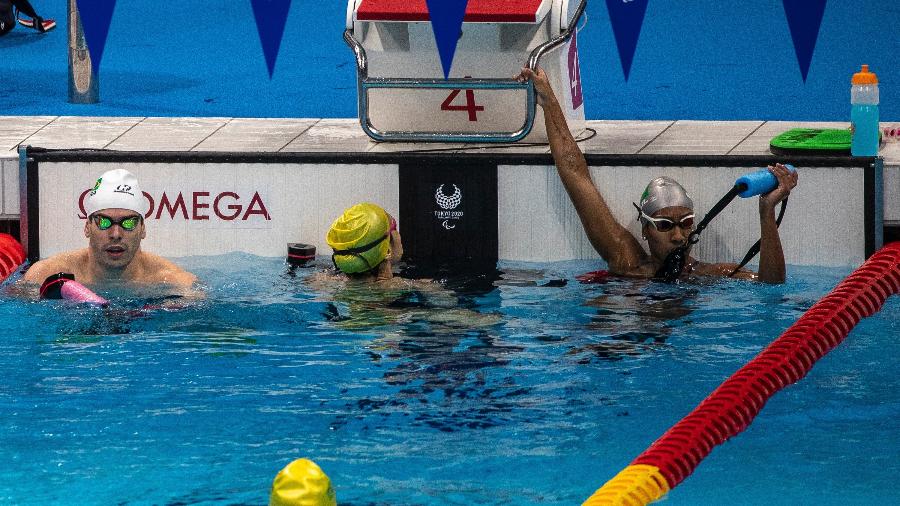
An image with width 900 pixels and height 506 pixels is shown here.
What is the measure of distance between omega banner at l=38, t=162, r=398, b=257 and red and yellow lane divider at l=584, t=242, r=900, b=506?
234cm

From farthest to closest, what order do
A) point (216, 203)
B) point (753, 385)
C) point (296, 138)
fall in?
point (296, 138), point (216, 203), point (753, 385)

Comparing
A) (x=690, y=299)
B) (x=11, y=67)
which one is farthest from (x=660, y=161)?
(x=11, y=67)

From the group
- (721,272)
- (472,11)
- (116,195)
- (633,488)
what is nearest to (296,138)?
(472,11)

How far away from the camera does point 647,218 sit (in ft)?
19.7

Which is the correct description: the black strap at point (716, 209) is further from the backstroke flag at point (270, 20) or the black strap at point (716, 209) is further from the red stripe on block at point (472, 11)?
the backstroke flag at point (270, 20)

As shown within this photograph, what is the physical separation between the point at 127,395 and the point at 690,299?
2.39 metres

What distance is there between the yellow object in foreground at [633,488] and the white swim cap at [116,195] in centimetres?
286

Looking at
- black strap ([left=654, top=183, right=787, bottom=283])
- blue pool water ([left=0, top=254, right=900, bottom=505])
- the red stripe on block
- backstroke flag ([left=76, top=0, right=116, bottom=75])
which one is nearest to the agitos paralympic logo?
blue pool water ([left=0, top=254, right=900, bottom=505])

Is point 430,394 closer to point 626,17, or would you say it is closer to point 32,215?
point 626,17

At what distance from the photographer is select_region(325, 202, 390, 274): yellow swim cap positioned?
18.7 feet

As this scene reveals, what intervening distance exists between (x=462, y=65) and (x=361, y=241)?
57.7 inches

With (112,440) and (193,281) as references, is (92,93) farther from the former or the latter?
(112,440)

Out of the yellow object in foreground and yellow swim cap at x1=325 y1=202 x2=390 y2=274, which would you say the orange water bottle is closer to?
yellow swim cap at x1=325 y1=202 x2=390 y2=274

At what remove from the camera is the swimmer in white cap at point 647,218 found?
19.4ft
